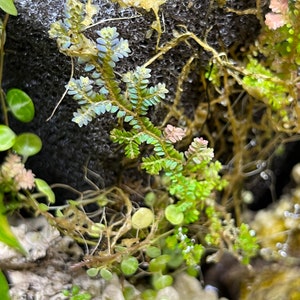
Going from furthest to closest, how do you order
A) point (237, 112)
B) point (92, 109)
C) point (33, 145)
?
point (237, 112) < point (33, 145) < point (92, 109)

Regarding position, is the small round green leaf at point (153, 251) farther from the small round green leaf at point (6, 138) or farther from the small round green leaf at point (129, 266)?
the small round green leaf at point (6, 138)

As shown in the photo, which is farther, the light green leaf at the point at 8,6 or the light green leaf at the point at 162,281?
the light green leaf at the point at 162,281

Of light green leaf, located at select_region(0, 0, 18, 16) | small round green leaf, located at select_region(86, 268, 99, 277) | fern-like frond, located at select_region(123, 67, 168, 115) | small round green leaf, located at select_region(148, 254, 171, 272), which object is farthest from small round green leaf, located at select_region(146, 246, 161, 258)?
light green leaf, located at select_region(0, 0, 18, 16)

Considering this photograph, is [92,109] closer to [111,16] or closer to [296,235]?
[111,16]

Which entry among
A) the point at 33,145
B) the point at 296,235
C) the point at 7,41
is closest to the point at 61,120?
the point at 33,145

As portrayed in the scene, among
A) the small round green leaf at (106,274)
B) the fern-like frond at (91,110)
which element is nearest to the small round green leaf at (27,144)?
the fern-like frond at (91,110)

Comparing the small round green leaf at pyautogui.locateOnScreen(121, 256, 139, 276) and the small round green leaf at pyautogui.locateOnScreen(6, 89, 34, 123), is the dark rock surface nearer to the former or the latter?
the small round green leaf at pyautogui.locateOnScreen(6, 89, 34, 123)

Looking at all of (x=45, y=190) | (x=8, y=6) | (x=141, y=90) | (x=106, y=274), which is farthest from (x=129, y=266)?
(x=8, y=6)
